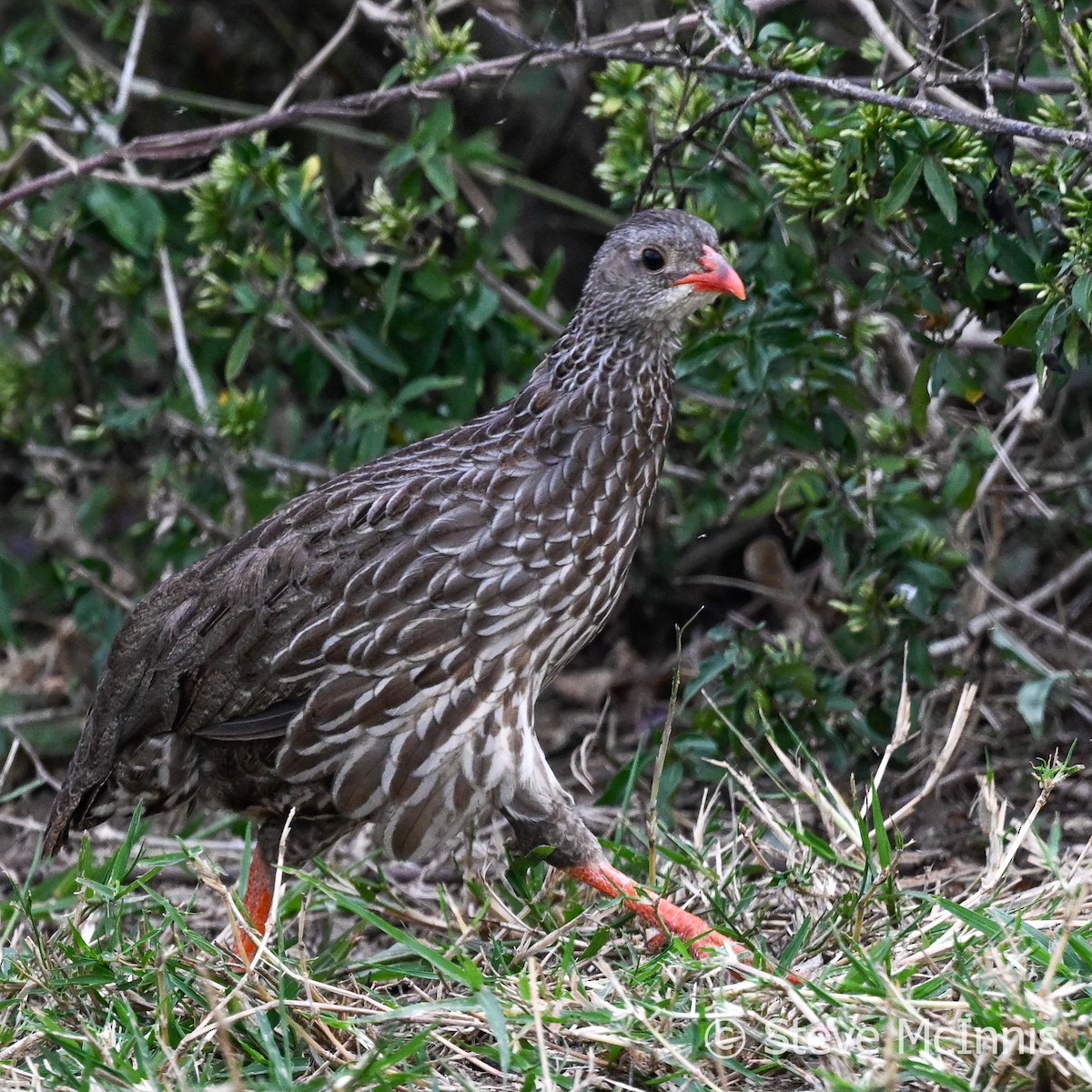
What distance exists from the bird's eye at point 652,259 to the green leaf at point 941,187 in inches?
26.1

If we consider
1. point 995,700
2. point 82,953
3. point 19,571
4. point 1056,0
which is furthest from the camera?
point 19,571

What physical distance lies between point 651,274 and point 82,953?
2.07 m

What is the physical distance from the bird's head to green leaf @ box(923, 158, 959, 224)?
1.65 feet

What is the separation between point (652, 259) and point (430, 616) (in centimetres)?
106

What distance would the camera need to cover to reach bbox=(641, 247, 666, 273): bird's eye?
153 inches

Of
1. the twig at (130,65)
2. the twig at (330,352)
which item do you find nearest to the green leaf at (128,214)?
the twig at (130,65)

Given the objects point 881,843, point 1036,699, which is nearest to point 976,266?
point 1036,699

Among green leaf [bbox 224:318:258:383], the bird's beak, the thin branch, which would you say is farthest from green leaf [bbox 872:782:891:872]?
green leaf [bbox 224:318:258:383]

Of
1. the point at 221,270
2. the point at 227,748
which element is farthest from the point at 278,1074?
the point at 221,270

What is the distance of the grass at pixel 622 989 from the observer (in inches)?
109

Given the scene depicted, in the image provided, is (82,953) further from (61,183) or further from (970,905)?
(61,183)

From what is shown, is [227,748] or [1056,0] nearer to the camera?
[1056,0]

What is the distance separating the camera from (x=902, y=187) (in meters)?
3.66

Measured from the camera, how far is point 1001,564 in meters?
5.13
